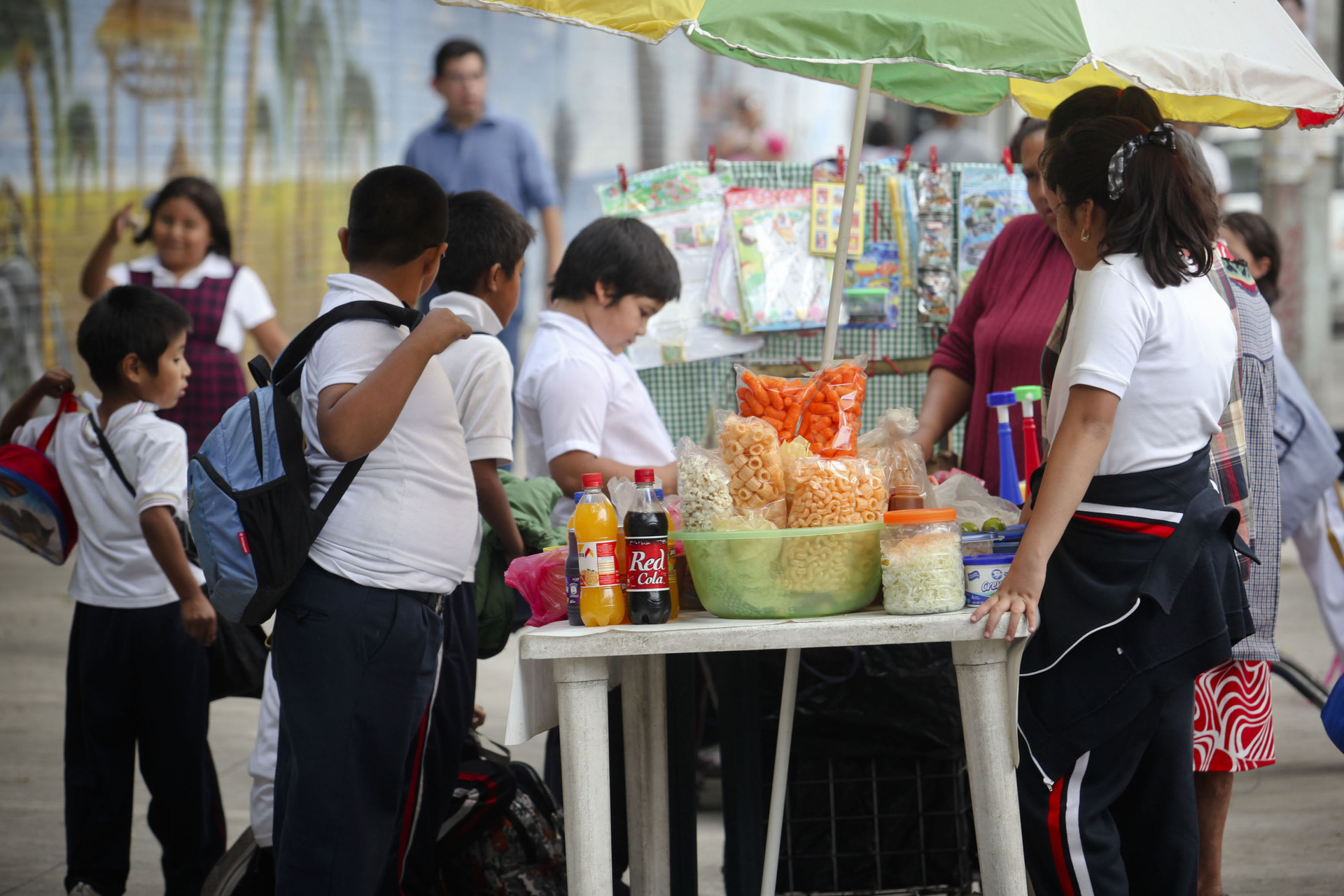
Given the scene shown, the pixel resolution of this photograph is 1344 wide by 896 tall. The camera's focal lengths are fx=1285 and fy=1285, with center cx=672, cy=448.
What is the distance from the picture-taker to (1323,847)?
3854 millimetres

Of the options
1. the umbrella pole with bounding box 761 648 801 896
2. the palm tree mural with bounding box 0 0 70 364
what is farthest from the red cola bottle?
the palm tree mural with bounding box 0 0 70 364

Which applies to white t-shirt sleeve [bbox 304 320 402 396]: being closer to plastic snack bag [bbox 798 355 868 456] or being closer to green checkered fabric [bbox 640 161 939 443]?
plastic snack bag [bbox 798 355 868 456]

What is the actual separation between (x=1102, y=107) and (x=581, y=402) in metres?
1.34

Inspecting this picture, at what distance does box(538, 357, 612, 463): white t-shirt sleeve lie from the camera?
10.2 feet

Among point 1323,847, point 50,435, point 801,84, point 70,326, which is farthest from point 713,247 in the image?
point 801,84

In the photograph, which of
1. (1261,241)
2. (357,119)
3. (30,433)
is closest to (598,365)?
(30,433)

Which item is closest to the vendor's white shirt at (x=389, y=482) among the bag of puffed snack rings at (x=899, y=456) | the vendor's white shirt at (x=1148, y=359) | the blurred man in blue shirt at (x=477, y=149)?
the bag of puffed snack rings at (x=899, y=456)

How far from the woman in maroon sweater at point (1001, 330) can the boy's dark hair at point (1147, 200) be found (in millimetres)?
751

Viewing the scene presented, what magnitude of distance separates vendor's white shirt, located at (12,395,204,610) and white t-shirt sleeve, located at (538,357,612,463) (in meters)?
0.94

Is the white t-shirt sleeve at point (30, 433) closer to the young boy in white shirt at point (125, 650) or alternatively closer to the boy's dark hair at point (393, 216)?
the young boy in white shirt at point (125, 650)

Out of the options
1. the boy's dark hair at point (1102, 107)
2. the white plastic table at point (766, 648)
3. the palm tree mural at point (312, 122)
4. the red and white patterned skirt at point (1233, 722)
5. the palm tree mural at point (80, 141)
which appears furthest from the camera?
the palm tree mural at point (312, 122)

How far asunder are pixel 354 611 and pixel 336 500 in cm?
21

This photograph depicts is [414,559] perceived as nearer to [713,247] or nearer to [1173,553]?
[1173,553]

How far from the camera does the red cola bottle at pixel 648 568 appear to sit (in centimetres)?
222
